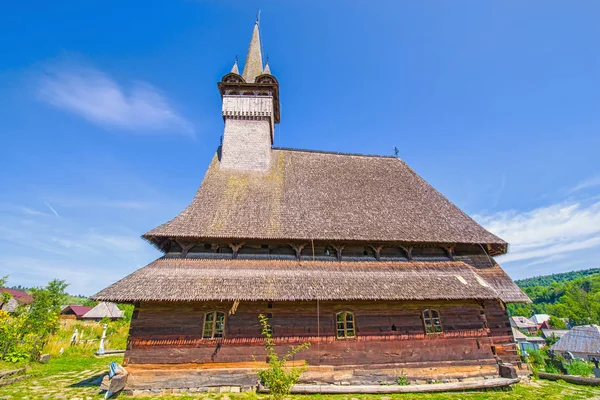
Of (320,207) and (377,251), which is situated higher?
(320,207)

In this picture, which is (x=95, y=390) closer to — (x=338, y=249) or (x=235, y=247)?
(x=235, y=247)

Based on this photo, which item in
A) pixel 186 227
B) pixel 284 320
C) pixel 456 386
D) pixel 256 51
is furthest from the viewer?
pixel 256 51

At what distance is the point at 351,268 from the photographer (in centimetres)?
1280

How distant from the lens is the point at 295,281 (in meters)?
11.6

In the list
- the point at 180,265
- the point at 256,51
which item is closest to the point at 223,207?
the point at 180,265

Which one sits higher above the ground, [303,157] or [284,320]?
[303,157]

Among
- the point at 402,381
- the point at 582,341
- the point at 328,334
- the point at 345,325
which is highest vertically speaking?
the point at 345,325

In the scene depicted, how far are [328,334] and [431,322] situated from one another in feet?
15.5

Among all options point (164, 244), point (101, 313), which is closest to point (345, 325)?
point (164, 244)

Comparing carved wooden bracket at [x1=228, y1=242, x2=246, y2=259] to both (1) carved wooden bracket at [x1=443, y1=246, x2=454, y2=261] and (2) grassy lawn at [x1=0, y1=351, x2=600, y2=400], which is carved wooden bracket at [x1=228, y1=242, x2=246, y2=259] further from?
(1) carved wooden bracket at [x1=443, y1=246, x2=454, y2=261]

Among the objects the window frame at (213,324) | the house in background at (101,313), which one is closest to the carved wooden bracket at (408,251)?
the window frame at (213,324)

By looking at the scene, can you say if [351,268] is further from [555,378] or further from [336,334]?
[555,378]

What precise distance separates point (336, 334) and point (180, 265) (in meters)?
7.10

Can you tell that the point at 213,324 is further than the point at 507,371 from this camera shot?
No
